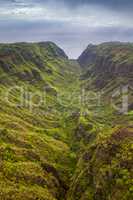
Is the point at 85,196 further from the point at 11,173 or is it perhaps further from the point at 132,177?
the point at 11,173

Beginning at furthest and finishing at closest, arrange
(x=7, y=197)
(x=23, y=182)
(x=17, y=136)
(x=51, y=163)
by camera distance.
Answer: (x=17, y=136) < (x=51, y=163) < (x=23, y=182) < (x=7, y=197)

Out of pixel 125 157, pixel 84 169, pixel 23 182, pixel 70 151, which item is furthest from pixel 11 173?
pixel 70 151

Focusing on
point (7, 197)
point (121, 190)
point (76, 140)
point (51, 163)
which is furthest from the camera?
point (76, 140)

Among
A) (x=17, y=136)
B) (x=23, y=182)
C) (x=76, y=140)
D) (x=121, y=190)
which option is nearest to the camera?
(x=121, y=190)

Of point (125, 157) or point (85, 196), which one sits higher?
point (125, 157)

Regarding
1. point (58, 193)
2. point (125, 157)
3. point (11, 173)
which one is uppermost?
point (125, 157)

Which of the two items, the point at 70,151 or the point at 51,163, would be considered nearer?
the point at 51,163

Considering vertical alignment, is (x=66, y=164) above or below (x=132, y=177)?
below

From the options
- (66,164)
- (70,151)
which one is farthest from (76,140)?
(66,164)

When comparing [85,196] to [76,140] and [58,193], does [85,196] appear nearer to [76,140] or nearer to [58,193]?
[58,193]
